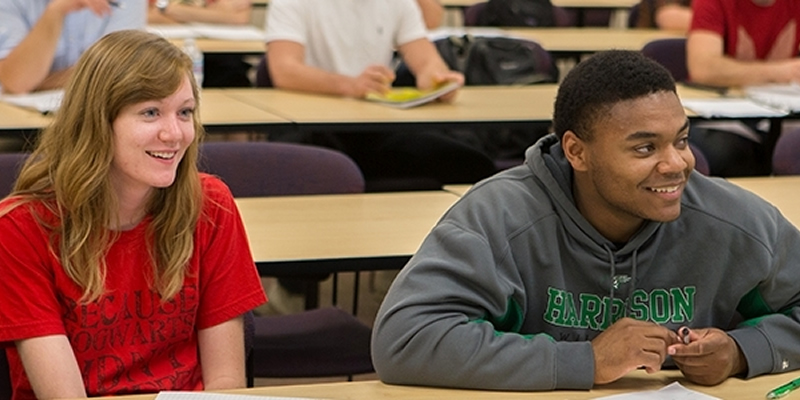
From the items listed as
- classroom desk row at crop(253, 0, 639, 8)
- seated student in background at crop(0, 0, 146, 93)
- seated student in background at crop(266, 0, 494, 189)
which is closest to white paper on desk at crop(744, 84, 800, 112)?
seated student in background at crop(266, 0, 494, 189)

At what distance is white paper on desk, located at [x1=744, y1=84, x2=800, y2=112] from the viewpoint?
408 centimetres

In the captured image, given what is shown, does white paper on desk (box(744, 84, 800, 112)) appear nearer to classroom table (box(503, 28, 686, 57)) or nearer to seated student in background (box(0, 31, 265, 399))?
classroom table (box(503, 28, 686, 57))

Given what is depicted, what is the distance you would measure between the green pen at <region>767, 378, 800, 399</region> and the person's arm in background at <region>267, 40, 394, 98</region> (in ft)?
7.80

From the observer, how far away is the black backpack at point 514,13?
650 cm

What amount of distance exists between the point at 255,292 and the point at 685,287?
2.30 feet

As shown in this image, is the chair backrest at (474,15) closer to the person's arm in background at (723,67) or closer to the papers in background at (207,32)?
the papers in background at (207,32)

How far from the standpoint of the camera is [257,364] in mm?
2551

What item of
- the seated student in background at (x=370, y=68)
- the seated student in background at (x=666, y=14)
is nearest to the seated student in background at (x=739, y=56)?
the seated student in background at (x=370, y=68)

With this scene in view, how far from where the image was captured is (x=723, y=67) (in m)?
4.46

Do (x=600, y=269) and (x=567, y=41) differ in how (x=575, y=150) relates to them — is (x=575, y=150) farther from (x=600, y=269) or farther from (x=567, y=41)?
(x=567, y=41)

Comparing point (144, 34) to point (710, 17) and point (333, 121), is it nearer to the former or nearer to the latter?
point (333, 121)

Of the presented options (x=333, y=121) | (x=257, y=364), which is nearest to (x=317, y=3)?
(x=333, y=121)

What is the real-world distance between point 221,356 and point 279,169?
0.97 metres

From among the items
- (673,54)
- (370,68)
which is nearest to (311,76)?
(370,68)
